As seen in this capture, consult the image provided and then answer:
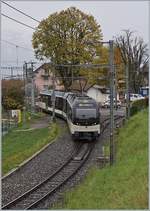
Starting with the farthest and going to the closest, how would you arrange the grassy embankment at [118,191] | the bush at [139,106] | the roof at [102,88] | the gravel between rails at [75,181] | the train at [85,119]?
the roof at [102,88], the bush at [139,106], the train at [85,119], the gravel between rails at [75,181], the grassy embankment at [118,191]

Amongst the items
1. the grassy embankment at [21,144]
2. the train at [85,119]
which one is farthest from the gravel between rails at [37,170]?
the train at [85,119]

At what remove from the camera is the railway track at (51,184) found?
16.6 meters

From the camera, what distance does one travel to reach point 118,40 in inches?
2603

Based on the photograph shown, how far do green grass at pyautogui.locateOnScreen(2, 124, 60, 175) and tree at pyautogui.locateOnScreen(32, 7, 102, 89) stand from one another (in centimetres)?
1558

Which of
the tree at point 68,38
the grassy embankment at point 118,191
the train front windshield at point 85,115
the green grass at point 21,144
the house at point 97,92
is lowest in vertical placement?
the green grass at point 21,144

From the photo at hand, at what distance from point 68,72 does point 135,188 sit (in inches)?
1620

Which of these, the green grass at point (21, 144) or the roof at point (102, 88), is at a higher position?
the roof at point (102, 88)

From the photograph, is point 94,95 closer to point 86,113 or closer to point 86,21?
point 86,21

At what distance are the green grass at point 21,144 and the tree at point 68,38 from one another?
613 inches

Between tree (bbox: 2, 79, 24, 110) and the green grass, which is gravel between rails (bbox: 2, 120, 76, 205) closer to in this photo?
the green grass

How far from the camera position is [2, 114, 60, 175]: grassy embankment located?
84.1 feet

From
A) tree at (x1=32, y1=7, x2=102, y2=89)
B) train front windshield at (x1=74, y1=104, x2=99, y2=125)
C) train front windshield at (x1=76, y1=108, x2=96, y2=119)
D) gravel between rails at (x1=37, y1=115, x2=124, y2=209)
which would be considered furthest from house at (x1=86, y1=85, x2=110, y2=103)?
gravel between rails at (x1=37, y1=115, x2=124, y2=209)

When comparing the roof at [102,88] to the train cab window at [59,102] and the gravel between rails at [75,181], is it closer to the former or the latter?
the train cab window at [59,102]

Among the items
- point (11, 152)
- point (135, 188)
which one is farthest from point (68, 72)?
point (135, 188)
